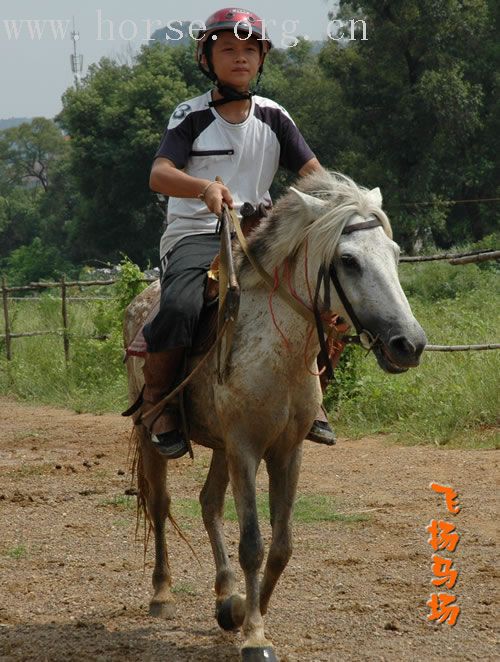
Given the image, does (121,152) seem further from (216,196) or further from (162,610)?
(216,196)

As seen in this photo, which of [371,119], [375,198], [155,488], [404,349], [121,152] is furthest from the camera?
[121,152]

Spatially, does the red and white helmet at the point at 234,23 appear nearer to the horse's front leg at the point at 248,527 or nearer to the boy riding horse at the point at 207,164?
the boy riding horse at the point at 207,164

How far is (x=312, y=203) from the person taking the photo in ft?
13.3

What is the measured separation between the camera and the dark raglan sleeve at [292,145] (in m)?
4.91

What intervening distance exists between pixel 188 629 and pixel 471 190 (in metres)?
33.5

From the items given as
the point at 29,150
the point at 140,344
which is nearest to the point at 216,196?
the point at 140,344

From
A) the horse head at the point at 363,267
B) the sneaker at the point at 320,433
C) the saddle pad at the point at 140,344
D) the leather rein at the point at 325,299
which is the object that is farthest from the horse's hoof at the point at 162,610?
the horse head at the point at 363,267

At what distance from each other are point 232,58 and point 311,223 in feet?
3.67

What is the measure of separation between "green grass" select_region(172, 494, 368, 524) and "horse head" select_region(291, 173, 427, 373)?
3275mm

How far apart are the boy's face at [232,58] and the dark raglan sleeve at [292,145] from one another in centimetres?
30

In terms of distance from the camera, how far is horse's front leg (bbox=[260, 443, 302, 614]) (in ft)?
14.6

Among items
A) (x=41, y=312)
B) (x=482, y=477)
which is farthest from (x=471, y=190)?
(x=482, y=477)

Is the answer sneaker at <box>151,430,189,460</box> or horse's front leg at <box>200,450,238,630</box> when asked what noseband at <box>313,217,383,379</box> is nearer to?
sneaker at <box>151,430,189,460</box>

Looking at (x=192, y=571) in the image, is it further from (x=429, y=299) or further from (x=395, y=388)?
(x=429, y=299)
